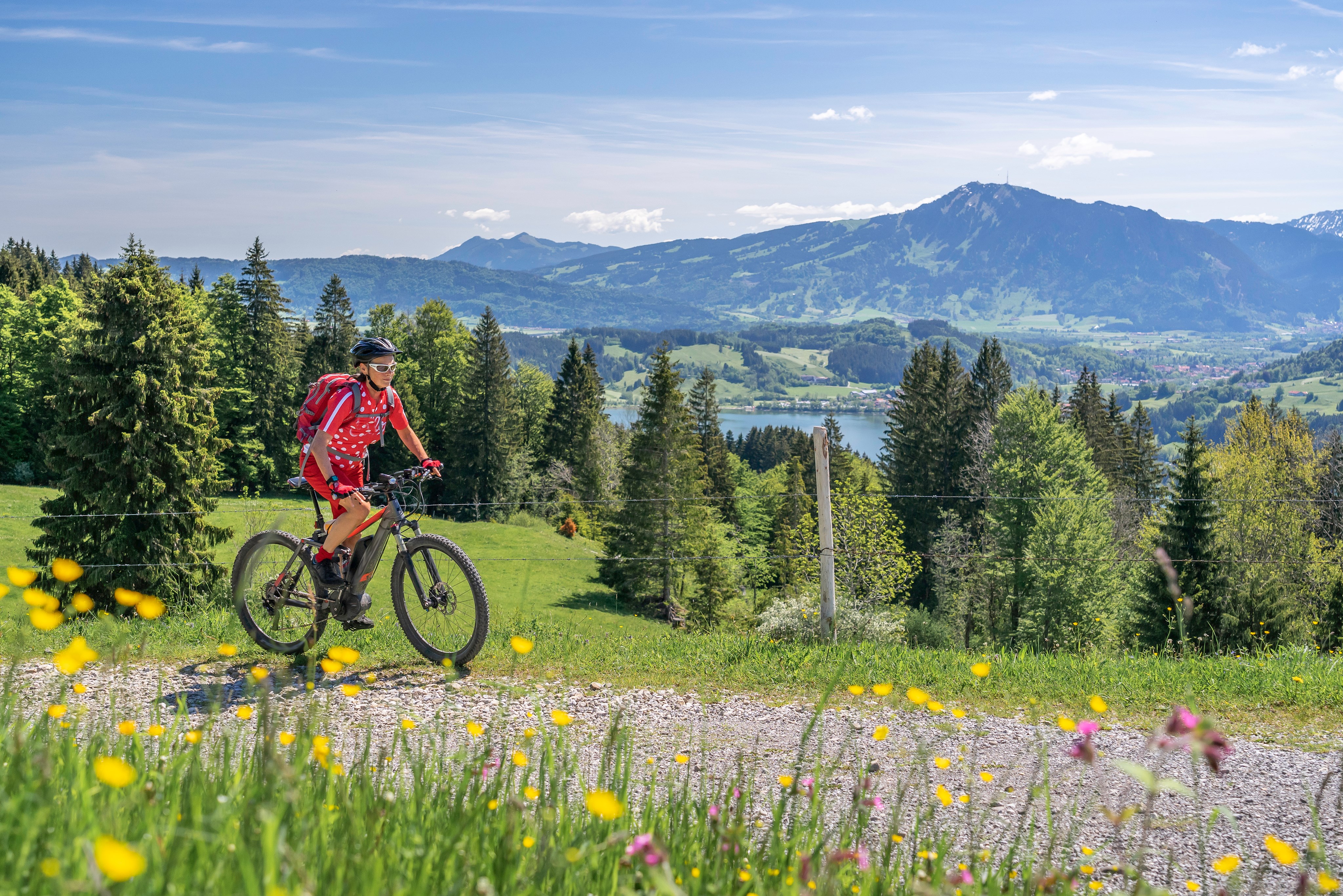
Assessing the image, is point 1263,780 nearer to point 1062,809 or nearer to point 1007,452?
point 1062,809

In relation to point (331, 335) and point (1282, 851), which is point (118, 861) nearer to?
point (1282, 851)

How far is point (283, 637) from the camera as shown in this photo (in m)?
7.43

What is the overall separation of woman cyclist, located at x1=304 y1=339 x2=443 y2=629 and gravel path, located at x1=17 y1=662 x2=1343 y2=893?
3.55 ft

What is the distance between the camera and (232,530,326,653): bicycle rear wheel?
23.5 ft

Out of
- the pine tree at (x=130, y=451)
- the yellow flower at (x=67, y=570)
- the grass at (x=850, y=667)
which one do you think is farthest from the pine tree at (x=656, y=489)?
the yellow flower at (x=67, y=570)

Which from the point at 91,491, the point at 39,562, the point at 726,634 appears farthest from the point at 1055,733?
the point at 39,562

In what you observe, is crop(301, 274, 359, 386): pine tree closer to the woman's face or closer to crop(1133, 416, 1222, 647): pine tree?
crop(1133, 416, 1222, 647): pine tree

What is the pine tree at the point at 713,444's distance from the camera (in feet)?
219

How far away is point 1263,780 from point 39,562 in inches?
1139

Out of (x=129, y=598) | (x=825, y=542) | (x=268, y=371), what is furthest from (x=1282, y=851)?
(x=268, y=371)

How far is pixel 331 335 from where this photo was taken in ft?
200

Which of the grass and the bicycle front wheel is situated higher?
the bicycle front wheel

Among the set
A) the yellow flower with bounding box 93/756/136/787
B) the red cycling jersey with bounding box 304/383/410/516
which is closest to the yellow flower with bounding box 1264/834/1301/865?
the yellow flower with bounding box 93/756/136/787

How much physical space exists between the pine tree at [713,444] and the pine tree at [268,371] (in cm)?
2677
